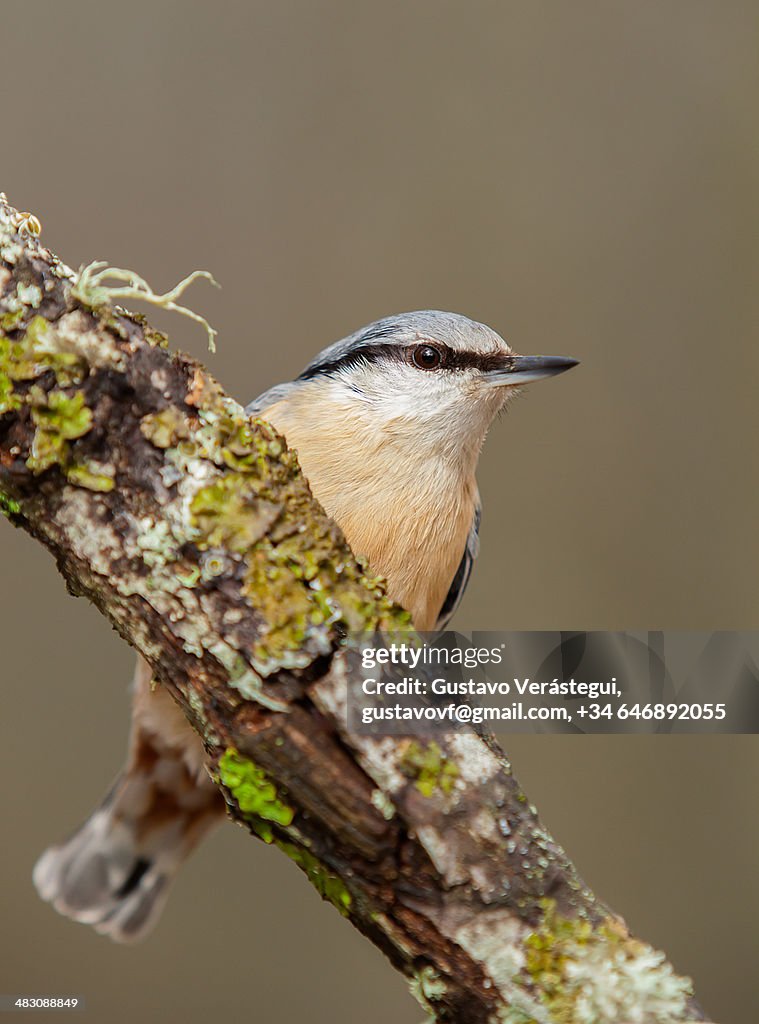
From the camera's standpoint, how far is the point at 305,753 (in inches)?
50.3

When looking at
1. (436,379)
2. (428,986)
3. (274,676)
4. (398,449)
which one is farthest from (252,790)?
(436,379)

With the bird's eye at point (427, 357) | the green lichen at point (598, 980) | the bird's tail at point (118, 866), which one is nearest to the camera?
the green lichen at point (598, 980)

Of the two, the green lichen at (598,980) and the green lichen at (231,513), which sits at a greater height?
the green lichen at (231,513)

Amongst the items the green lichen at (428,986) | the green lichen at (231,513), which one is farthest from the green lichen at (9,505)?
the green lichen at (428,986)

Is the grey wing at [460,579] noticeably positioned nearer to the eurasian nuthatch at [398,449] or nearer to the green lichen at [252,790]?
the eurasian nuthatch at [398,449]

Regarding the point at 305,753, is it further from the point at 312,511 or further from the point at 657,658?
the point at 657,658

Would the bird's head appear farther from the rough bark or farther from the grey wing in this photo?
the rough bark

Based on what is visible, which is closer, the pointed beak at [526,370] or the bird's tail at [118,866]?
the pointed beak at [526,370]

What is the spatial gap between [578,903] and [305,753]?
43 centimetres

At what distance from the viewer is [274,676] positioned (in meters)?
1.27

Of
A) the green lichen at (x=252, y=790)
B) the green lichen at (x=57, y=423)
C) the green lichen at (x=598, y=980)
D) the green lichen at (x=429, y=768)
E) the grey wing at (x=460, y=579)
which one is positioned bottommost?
the green lichen at (x=598, y=980)

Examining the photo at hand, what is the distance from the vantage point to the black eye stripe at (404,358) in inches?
83.0

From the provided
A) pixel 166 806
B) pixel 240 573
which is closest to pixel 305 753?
pixel 240 573

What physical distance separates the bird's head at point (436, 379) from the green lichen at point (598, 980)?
106cm
